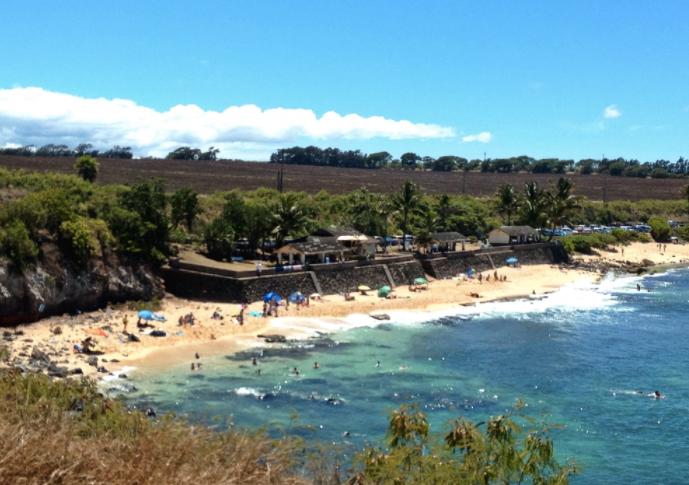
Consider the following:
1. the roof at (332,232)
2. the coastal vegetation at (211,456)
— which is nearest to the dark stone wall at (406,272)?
the roof at (332,232)

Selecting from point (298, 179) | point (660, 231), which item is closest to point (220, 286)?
point (660, 231)

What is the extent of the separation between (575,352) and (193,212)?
1272 inches

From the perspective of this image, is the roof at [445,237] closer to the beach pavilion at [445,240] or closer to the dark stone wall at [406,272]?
the beach pavilion at [445,240]

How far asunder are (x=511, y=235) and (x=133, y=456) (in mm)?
72896

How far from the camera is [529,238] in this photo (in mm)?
83875

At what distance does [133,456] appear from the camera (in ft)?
39.8

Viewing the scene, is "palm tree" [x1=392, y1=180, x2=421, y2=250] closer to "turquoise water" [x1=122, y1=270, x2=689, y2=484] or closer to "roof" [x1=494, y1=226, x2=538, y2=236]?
"roof" [x1=494, y1=226, x2=538, y2=236]

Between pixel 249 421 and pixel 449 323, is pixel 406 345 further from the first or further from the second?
pixel 249 421

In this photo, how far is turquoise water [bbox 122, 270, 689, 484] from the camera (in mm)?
28781

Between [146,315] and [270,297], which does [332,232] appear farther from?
[146,315]

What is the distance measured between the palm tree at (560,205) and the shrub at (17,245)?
57.3 metres

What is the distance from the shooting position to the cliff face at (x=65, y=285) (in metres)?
42.8

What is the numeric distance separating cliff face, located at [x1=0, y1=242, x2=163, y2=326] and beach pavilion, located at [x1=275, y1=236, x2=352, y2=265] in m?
10.3

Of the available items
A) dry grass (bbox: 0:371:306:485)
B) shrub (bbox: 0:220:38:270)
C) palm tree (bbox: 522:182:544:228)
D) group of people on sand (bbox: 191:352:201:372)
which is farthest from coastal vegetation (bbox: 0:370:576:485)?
palm tree (bbox: 522:182:544:228)
